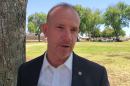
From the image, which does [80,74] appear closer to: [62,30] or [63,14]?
[62,30]

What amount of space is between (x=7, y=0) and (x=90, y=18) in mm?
59109

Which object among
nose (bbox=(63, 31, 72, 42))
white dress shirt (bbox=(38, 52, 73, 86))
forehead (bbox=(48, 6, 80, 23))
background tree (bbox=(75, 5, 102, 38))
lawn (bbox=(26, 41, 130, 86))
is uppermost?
background tree (bbox=(75, 5, 102, 38))

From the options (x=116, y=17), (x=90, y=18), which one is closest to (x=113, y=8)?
(x=116, y=17)

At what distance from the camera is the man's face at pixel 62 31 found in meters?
1.49

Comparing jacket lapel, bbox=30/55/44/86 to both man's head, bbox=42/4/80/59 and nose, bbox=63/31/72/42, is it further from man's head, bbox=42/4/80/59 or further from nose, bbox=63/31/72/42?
nose, bbox=63/31/72/42

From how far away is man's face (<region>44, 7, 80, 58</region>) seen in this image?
1492 millimetres

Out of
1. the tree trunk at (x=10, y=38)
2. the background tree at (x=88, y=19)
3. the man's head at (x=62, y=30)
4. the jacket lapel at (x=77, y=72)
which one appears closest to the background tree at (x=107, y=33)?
the background tree at (x=88, y=19)

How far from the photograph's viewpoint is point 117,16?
54219mm

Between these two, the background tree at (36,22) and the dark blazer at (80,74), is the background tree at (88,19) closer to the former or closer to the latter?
the background tree at (36,22)

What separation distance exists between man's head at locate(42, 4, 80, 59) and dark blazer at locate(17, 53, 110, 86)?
25cm

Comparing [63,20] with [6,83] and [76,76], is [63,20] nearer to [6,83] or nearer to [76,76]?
[76,76]

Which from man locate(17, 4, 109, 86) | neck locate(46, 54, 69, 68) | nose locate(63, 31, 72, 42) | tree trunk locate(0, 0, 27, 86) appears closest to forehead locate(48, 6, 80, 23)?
man locate(17, 4, 109, 86)

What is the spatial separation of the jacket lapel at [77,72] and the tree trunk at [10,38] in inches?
55.2

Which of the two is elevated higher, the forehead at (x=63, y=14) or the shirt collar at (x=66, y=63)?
the forehead at (x=63, y=14)
